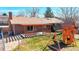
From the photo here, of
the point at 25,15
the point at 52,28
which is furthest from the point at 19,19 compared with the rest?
the point at 52,28

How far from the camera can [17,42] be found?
3.48 metres

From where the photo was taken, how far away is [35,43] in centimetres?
A: 349

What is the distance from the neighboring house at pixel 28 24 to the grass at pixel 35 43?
0.10m

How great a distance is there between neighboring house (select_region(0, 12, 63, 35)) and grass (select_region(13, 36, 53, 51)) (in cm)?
10

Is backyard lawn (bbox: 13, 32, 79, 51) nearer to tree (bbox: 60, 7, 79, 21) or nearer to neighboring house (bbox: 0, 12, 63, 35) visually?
neighboring house (bbox: 0, 12, 63, 35)

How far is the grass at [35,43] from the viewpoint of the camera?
348 cm

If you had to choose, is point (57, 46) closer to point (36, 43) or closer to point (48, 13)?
point (36, 43)

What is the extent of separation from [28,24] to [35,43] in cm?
25

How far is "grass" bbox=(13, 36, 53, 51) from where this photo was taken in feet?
11.4

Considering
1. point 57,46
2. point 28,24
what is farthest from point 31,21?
point 57,46

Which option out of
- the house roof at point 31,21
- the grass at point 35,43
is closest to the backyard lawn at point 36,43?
the grass at point 35,43

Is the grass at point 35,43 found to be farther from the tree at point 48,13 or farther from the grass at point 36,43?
the tree at point 48,13
